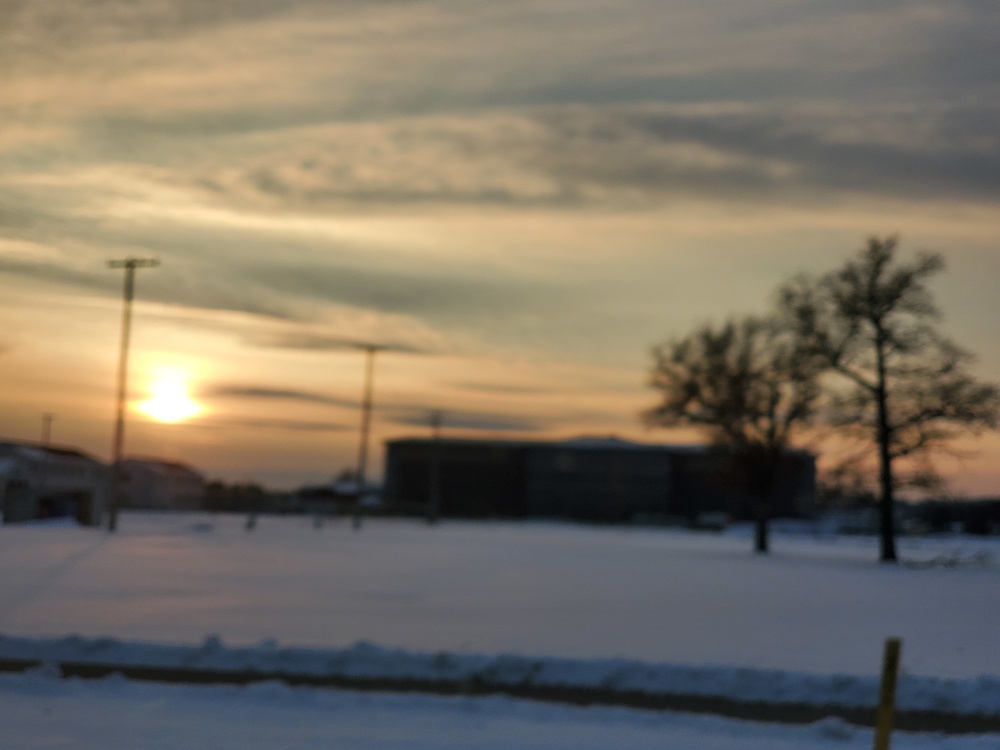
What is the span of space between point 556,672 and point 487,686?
3.13 feet

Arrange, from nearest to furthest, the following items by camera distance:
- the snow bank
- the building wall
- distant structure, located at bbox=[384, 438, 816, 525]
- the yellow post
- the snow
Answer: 1. the yellow post
2. the snow
3. the snow bank
4. distant structure, located at bbox=[384, 438, 816, 525]
5. the building wall

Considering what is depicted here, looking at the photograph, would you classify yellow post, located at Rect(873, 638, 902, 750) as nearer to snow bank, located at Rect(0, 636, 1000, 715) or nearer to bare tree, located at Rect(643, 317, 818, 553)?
snow bank, located at Rect(0, 636, 1000, 715)

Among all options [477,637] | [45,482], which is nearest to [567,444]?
[45,482]

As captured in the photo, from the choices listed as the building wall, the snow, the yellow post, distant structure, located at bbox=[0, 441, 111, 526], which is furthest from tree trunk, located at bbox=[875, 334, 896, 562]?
the building wall

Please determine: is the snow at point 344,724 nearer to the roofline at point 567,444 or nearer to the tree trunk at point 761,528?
the tree trunk at point 761,528

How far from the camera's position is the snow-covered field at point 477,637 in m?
10.2

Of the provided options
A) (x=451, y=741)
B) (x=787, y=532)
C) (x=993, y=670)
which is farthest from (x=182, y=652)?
(x=787, y=532)

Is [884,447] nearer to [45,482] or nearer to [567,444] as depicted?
[45,482]

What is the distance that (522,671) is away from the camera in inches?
488

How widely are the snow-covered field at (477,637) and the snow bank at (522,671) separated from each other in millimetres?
36

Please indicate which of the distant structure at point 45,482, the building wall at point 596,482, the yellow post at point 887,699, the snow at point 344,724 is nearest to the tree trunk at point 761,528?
the distant structure at point 45,482

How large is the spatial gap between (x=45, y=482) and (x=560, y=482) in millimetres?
71436

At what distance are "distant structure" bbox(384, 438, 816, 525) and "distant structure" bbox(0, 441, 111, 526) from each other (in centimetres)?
5693

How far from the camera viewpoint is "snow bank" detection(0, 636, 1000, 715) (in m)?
11.8
